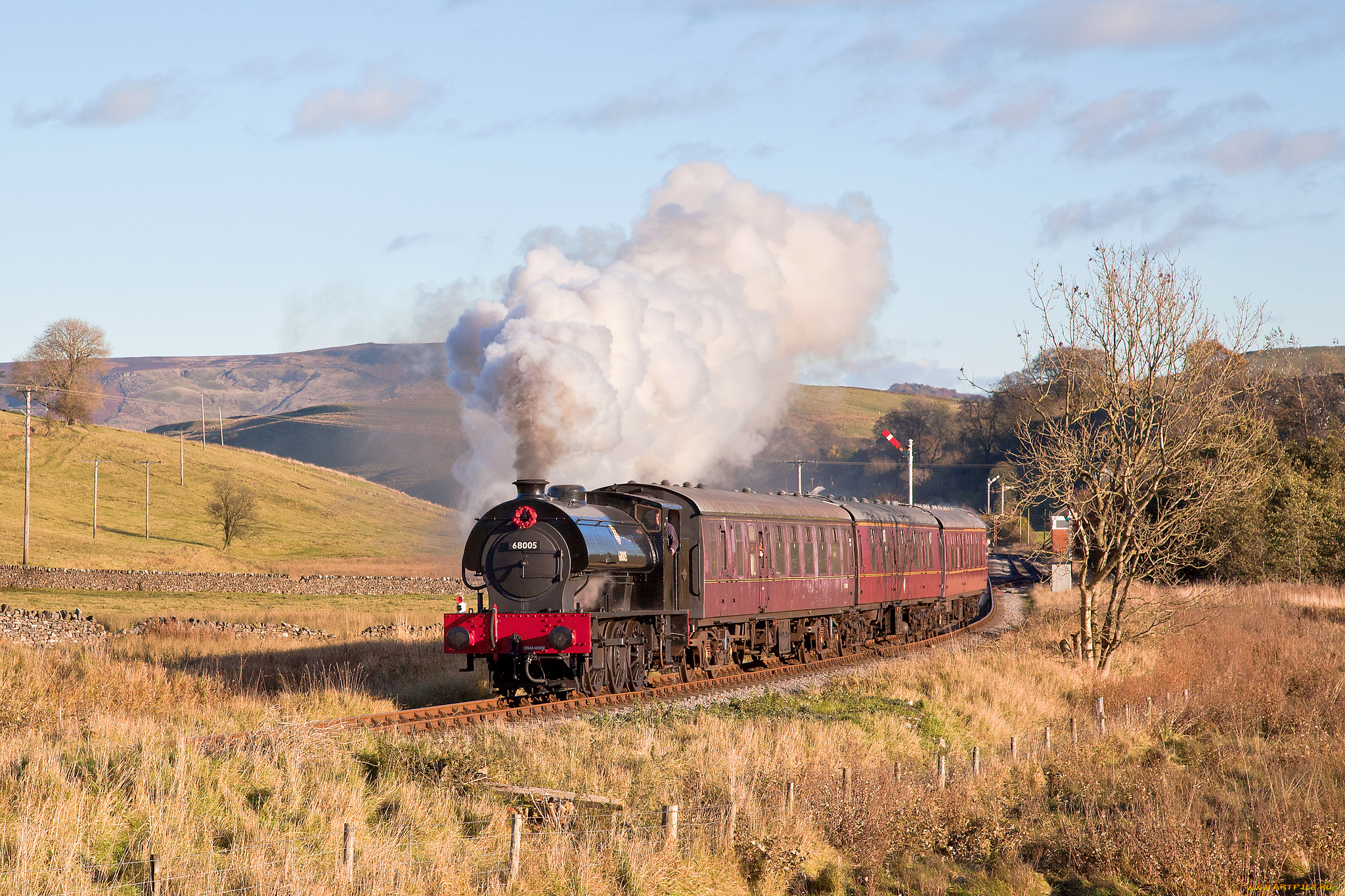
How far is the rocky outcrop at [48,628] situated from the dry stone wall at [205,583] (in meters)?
15.5

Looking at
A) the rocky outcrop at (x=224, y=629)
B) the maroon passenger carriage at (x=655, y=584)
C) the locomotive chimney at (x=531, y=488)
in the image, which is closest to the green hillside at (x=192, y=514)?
the rocky outcrop at (x=224, y=629)

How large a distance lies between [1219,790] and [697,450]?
29.7m

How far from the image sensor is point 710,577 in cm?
2111

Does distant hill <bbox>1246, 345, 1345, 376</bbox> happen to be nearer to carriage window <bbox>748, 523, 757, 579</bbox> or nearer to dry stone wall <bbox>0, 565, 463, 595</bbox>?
carriage window <bbox>748, 523, 757, 579</bbox>

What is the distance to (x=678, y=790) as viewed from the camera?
1218cm

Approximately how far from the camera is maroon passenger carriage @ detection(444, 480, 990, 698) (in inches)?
701

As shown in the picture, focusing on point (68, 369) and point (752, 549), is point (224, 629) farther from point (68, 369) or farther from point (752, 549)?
point (68, 369)

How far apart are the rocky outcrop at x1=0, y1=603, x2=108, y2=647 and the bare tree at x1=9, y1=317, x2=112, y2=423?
224 feet

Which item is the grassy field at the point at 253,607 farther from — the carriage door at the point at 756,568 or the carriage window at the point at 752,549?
the carriage window at the point at 752,549

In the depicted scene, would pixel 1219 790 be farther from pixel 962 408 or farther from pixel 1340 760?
pixel 962 408

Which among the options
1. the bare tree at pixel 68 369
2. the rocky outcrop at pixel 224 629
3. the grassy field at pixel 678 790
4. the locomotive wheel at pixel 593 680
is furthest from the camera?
the bare tree at pixel 68 369

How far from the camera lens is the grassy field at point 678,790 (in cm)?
920

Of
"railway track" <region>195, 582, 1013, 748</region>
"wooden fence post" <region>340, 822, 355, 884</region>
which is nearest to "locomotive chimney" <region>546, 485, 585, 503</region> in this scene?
"railway track" <region>195, 582, 1013, 748</region>

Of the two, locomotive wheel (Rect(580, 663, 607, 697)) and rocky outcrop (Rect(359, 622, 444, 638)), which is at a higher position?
locomotive wheel (Rect(580, 663, 607, 697))
